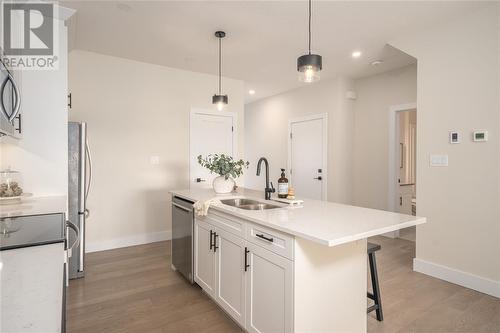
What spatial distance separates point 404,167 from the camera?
18.9 ft

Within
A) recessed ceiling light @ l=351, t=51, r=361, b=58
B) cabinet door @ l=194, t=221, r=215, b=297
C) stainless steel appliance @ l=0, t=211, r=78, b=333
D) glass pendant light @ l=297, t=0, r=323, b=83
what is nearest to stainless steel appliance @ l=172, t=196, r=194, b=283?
cabinet door @ l=194, t=221, r=215, b=297

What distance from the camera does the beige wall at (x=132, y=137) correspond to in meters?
3.73

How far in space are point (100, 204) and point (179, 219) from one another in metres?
1.59

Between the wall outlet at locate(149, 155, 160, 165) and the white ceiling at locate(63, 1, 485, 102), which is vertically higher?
the white ceiling at locate(63, 1, 485, 102)

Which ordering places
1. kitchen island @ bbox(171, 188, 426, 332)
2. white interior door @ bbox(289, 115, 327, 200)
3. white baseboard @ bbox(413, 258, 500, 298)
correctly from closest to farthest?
1. kitchen island @ bbox(171, 188, 426, 332)
2. white baseboard @ bbox(413, 258, 500, 298)
3. white interior door @ bbox(289, 115, 327, 200)

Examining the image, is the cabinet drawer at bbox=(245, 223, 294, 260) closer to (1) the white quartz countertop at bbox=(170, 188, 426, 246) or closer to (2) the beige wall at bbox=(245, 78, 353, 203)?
(1) the white quartz countertop at bbox=(170, 188, 426, 246)

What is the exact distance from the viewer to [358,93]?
4.98 metres

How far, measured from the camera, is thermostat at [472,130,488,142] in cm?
263

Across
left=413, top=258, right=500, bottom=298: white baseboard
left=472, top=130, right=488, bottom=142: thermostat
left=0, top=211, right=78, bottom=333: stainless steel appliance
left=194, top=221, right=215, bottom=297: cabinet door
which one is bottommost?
left=413, top=258, right=500, bottom=298: white baseboard

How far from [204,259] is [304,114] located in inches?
152

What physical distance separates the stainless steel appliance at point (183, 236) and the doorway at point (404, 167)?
339cm

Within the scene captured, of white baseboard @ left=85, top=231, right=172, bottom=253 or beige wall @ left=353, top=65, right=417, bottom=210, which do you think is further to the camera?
beige wall @ left=353, top=65, right=417, bottom=210

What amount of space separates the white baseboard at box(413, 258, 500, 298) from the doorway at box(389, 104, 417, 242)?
1.37 metres

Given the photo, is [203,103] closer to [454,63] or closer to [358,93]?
[358,93]
